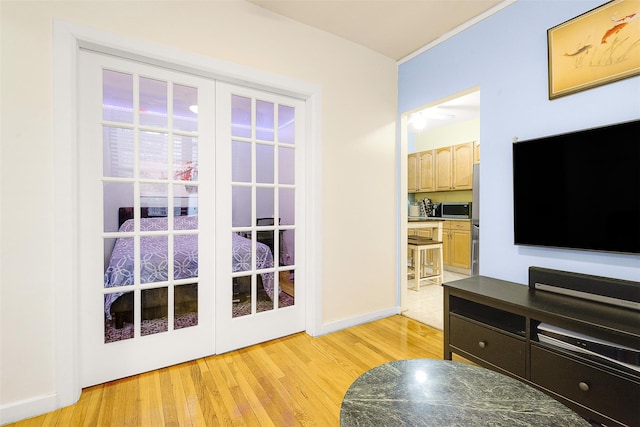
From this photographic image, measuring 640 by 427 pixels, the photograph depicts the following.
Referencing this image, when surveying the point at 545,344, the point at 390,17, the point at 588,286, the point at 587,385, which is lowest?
the point at 587,385

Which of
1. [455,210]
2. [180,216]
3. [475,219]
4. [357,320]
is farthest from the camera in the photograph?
[455,210]

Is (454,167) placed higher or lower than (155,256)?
higher

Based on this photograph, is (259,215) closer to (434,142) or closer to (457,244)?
(457,244)

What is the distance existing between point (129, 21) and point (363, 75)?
1921 mm

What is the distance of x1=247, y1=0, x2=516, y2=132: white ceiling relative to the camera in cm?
219

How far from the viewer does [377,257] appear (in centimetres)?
294

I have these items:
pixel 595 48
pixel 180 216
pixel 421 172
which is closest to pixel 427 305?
pixel 595 48

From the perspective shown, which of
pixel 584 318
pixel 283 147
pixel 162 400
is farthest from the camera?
pixel 283 147

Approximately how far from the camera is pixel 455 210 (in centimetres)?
515

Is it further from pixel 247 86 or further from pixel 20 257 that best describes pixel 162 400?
pixel 247 86

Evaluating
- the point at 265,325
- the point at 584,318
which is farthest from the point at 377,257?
the point at 584,318

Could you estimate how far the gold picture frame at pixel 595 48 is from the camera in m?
1.59

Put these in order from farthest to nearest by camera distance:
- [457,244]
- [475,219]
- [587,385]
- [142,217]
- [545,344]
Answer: [457,244] → [475,219] → [142,217] → [545,344] → [587,385]

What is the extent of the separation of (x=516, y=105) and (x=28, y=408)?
3583 millimetres
